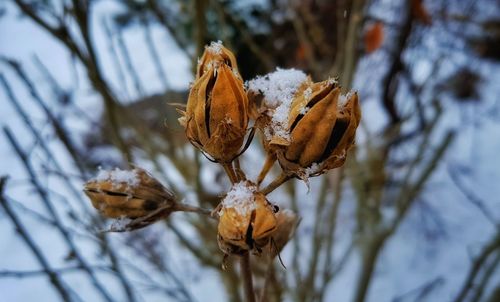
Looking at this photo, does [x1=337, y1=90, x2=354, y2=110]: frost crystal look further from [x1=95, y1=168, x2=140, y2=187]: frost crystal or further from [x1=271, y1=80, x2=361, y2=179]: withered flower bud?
[x1=95, y1=168, x2=140, y2=187]: frost crystal

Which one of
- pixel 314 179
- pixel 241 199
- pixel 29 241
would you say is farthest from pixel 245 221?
pixel 314 179

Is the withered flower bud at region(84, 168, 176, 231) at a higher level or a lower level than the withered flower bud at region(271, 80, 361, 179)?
higher

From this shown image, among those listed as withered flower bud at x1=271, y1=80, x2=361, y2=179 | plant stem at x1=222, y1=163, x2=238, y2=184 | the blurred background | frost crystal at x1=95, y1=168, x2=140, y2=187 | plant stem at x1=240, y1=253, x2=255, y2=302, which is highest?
the blurred background

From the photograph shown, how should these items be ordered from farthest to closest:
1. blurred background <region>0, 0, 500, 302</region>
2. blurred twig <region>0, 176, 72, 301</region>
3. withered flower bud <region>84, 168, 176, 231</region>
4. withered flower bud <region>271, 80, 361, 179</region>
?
blurred background <region>0, 0, 500, 302</region>, blurred twig <region>0, 176, 72, 301</region>, withered flower bud <region>84, 168, 176, 231</region>, withered flower bud <region>271, 80, 361, 179</region>

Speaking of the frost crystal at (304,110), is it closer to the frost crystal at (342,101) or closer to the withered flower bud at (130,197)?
the frost crystal at (342,101)

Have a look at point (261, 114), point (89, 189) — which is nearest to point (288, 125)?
point (261, 114)

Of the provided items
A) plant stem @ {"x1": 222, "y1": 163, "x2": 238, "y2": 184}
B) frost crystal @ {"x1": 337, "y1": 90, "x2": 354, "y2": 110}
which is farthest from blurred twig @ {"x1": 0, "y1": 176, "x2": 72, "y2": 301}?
frost crystal @ {"x1": 337, "y1": 90, "x2": 354, "y2": 110}

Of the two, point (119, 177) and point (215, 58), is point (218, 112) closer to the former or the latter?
point (215, 58)

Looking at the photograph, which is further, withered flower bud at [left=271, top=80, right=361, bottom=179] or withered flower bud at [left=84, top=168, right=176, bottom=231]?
withered flower bud at [left=84, top=168, right=176, bottom=231]

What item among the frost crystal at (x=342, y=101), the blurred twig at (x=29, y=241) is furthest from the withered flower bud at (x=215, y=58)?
the blurred twig at (x=29, y=241)
